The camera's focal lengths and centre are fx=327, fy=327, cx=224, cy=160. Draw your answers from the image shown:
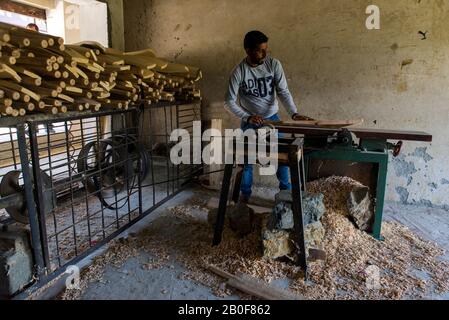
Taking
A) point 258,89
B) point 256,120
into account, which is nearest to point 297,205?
point 256,120

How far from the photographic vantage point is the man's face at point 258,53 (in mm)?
2725

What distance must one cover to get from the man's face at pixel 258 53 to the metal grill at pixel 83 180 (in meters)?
1.06

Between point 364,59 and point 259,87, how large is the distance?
1.13 meters

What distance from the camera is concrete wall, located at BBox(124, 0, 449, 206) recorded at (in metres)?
3.03

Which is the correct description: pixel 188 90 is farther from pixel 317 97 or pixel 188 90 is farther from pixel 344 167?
pixel 344 167

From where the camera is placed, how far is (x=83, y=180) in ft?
7.89

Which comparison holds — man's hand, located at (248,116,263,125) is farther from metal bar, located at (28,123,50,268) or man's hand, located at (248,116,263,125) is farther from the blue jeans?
metal bar, located at (28,123,50,268)

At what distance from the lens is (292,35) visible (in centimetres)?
339

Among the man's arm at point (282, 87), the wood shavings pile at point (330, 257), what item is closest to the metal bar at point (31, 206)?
the wood shavings pile at point (330, 257)

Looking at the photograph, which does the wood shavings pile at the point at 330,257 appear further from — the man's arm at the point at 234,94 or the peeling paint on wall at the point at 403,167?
the man's arm at the point at 234,94

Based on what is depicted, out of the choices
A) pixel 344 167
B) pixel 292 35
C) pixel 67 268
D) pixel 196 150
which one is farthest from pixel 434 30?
pixel 67 268

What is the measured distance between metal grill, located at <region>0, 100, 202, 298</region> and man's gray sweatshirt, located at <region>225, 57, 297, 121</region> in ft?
2.79

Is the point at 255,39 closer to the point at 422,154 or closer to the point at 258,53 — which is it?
the point at 258,53

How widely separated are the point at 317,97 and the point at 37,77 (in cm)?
258
